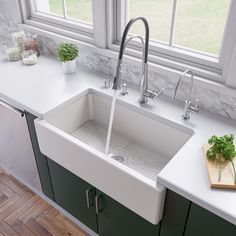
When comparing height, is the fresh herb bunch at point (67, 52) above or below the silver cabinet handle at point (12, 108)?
above

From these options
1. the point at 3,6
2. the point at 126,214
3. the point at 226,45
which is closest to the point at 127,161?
the point at 126,214

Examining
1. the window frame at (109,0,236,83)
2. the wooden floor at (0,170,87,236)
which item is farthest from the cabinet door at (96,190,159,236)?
the window frame at (109,0,236,83)

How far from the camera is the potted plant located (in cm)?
174

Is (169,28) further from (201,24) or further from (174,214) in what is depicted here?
(174,214)

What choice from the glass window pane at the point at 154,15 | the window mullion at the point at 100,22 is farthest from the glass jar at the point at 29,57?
the glass window pane at the point at 154,15

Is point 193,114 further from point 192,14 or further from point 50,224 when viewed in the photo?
point 50,224

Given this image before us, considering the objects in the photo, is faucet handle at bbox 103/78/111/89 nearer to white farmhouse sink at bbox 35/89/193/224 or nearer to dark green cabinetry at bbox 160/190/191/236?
white farmhouse sink at bbox 35/89/193/224

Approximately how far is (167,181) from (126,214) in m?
0.39

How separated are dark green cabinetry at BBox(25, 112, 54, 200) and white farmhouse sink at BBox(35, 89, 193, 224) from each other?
0.11 m

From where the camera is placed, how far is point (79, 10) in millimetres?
1903

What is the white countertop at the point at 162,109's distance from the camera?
3.34 feet

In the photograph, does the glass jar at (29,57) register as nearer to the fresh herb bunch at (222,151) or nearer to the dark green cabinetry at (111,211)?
the dark green cabinetry at (111,211)

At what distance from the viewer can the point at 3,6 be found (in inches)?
84.3

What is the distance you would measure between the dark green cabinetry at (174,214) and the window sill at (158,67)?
56 cm
